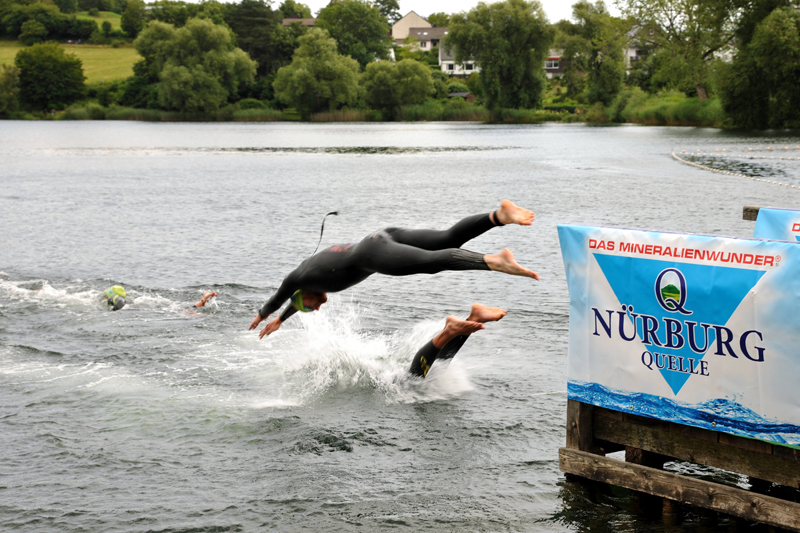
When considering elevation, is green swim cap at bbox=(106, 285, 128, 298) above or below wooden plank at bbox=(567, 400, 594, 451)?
below

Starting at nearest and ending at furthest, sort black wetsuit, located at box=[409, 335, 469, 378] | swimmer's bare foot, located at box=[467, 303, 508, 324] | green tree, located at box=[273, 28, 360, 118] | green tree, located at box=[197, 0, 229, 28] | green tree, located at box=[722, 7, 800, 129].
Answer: swimmer's bare foot, located at box=[467, 303, 508, 324] → black wetsuit, located at box=[409, 335, 469, 378] → green tree, located at box=[722, 7, 800, 129] → green tree, located at box=[273, 28, 360, 118] → green tree, located at box=[197, 0, 229, 28]

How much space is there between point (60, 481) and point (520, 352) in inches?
256

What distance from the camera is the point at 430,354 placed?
31.9ft

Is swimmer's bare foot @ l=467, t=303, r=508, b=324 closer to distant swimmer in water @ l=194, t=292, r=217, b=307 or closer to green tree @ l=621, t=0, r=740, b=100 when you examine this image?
distant swimmer in water @ l=194, t=292, r=217, b=307

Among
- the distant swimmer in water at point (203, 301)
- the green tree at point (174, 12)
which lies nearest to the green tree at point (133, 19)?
the green tree at point (174, 12)

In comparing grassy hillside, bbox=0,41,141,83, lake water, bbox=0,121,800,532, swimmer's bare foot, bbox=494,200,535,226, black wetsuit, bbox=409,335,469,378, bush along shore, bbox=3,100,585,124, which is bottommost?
lake water, bbox=0,121,800,532

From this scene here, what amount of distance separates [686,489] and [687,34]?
97921 millimetres

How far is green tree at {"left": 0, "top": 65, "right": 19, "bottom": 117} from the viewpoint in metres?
132

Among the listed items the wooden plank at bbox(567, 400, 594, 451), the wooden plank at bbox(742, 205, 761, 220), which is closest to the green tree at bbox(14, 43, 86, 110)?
the wooden plank at bbox(742, 205, 761, 220)

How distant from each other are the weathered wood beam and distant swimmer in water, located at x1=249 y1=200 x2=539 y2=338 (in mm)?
1499

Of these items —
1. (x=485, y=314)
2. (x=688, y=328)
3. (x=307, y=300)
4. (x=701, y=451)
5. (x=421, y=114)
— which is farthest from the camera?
(x=421, y=114)

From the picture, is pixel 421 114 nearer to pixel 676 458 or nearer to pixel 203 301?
pixel 203 301

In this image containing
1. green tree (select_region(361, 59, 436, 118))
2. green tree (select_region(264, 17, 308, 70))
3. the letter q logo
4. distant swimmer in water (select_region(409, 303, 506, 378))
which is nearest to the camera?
the letter q logo

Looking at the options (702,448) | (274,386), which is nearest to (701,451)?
(702,448)
